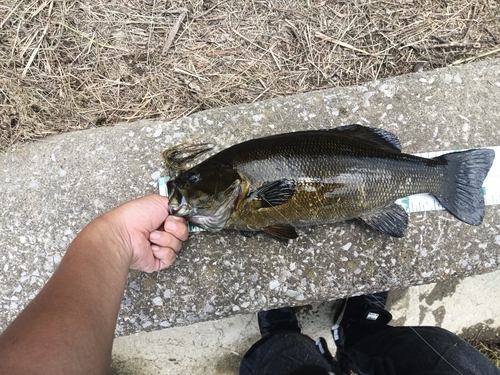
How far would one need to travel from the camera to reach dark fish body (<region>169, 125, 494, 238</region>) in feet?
8.50

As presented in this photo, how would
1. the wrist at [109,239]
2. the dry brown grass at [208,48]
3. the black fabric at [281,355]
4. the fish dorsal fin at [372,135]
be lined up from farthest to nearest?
the dry brown grass at [208,48]
the black fabric at [281,355]
the fish dorsal fin at [372,135]
the wrist at [109,239]

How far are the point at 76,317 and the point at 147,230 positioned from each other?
2.95ft

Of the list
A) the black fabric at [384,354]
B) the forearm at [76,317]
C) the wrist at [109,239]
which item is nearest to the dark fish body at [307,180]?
the wrist at [109,239]

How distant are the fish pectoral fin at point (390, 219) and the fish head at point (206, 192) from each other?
1.10 m

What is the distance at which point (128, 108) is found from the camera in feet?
11.4

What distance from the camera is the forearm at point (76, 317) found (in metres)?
1.64

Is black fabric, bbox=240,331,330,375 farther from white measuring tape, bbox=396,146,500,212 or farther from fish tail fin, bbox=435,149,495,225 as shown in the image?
fish tail fin, bbox=435,149,495,225

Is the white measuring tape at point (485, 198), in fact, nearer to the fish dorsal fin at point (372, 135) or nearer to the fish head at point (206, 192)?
the fish dorsal fin at point (372, 135)

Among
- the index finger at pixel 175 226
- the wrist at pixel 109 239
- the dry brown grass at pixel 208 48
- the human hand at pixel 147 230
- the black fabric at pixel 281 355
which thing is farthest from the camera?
the dry brown grass at pixel 208 48

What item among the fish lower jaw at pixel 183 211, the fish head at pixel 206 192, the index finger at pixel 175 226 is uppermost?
the fish head at pixel 206 192

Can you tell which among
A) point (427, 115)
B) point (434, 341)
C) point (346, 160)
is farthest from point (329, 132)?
point (434, 341)

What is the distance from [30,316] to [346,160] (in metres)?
2.19

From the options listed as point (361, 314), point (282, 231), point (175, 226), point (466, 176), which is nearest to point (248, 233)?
point (282, 231)

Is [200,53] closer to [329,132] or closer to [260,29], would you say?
[260,29]
